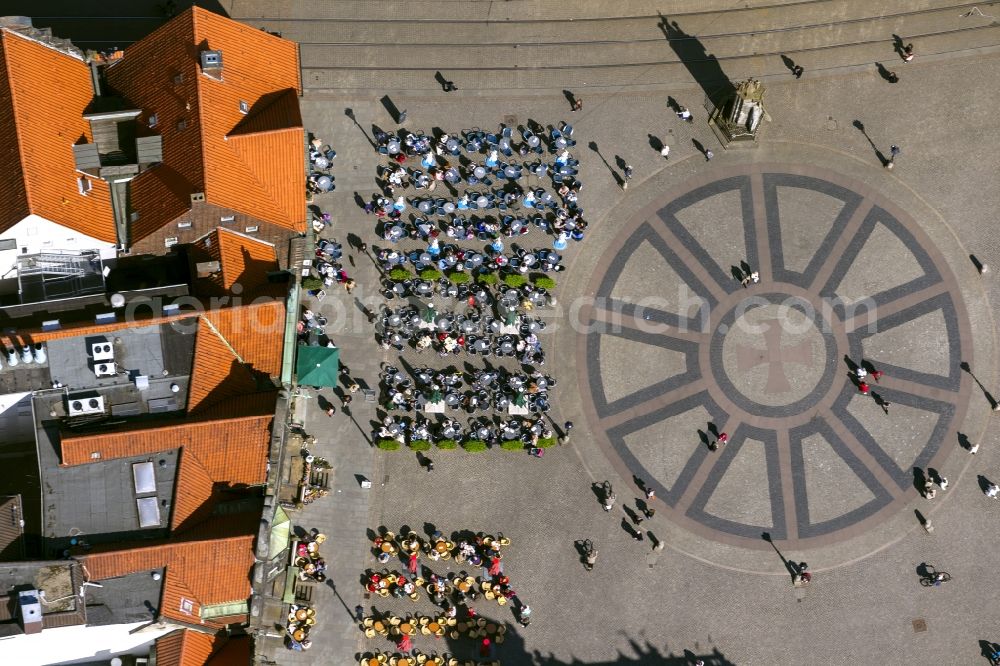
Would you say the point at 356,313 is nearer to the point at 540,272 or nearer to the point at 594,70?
the point at 540,272

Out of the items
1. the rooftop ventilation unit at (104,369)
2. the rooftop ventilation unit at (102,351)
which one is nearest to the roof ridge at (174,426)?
the rooftop ventilation unit at (104,369)

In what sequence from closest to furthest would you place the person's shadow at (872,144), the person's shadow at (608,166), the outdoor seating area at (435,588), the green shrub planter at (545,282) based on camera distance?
the outdoor seating area at (435,588) → the green shrub planter at (545,282) → the person's shadow at (608,166) → the person's shadow at (872,144)

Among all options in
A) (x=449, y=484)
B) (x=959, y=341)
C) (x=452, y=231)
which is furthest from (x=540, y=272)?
(x=959, y=341)

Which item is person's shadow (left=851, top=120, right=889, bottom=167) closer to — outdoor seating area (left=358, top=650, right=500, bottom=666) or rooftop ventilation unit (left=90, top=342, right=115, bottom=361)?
outdoor seating area (left=358, top=650, right=500, bottom=666)

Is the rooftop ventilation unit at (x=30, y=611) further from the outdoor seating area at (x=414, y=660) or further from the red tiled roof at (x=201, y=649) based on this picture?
the outdoor seating area at (x=414, y=660)

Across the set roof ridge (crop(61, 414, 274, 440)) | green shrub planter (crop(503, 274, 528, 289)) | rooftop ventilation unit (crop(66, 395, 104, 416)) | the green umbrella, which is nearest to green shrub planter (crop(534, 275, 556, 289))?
green shrub planter (crop(503, 274, 528, 289))
